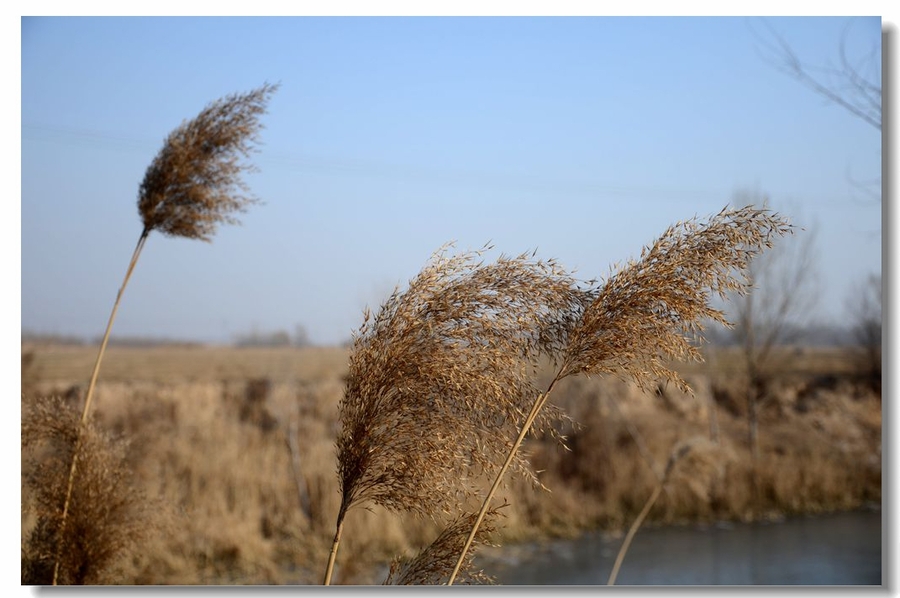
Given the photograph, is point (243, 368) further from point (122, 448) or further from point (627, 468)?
point (122, 448)

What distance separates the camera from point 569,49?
4.21m

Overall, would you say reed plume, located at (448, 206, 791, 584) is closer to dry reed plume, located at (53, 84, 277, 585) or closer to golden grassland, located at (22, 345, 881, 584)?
dry reed plume, located at (53, 84, 277, 585)

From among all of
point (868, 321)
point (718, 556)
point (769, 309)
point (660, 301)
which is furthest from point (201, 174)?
point (769, 309)

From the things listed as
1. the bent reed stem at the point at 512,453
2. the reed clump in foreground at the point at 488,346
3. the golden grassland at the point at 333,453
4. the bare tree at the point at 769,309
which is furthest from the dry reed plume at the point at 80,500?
the bare tree at the point at 769,309

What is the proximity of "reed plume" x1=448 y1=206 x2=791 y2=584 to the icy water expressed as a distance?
4.27 m

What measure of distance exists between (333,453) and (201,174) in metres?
→ 4.11

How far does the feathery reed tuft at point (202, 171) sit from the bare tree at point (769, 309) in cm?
664

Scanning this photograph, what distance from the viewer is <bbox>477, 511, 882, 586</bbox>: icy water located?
6.57 m

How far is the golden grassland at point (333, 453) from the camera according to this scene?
7.66 m

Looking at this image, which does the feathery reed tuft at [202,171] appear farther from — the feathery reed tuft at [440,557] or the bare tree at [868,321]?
the bare tree at [868,321]

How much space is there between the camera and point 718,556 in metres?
7.51

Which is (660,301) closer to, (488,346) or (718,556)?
(488,346)
